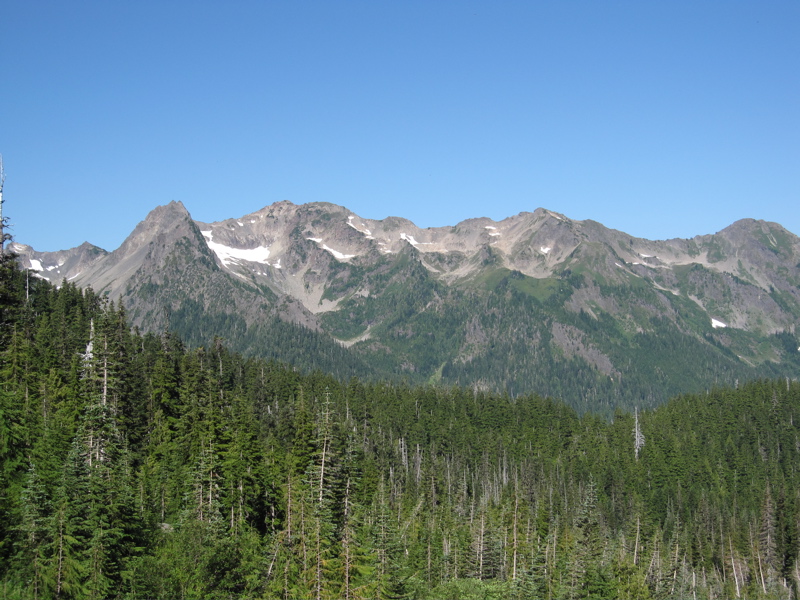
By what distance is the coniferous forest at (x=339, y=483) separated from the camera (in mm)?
34781

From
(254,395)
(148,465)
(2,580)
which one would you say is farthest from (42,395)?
(254,395)

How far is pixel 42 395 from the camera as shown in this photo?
60.2 metres

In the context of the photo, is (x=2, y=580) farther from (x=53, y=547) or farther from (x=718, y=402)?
(x=718, y=402)

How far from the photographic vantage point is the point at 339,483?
156 feet

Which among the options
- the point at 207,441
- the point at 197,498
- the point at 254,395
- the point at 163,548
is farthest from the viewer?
the point at 254,395

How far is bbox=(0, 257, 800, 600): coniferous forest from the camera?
3478cm

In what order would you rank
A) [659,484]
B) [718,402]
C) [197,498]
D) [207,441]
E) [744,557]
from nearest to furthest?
[197,498], [207,441], [744,557], [659,484], [718,402]


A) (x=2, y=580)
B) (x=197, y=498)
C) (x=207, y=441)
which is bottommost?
(x=2, y=580)

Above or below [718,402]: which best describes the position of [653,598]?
below

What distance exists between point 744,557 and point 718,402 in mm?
69837

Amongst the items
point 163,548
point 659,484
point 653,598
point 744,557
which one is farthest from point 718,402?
point 163,548

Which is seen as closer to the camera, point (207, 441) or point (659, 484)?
point (207, 441)

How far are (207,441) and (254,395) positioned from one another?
60373 mm

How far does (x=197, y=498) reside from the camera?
156 feet
